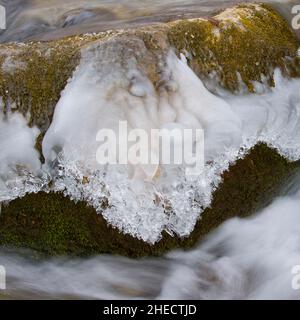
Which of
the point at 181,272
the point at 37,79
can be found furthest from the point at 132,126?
the point at 181,272

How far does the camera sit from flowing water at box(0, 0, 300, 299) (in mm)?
4250

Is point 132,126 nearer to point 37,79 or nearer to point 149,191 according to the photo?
point 149,191

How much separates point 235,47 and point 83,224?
216 cm

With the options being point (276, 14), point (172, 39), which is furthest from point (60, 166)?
point (276, 14)

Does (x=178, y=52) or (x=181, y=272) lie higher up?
(x=178, y=52)

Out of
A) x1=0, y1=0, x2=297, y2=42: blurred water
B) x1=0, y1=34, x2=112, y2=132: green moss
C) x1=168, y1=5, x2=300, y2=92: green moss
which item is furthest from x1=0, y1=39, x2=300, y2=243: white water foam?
x1=0, y1=0, x2=297, y2=42: blurred water

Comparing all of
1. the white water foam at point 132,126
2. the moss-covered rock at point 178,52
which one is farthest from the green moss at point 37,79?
the white water foam at point 132,126

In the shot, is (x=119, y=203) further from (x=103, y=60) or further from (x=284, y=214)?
(x=284, y=214)

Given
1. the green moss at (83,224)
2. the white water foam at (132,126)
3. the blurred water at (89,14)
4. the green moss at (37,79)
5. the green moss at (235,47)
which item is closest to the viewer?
the white water foam at (132,126)

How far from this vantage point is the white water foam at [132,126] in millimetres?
4230

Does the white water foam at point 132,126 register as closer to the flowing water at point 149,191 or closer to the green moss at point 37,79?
the flowing water at point 149,191

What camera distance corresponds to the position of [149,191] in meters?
4.22

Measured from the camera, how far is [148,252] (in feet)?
14.4

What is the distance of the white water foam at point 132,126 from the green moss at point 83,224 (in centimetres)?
9
